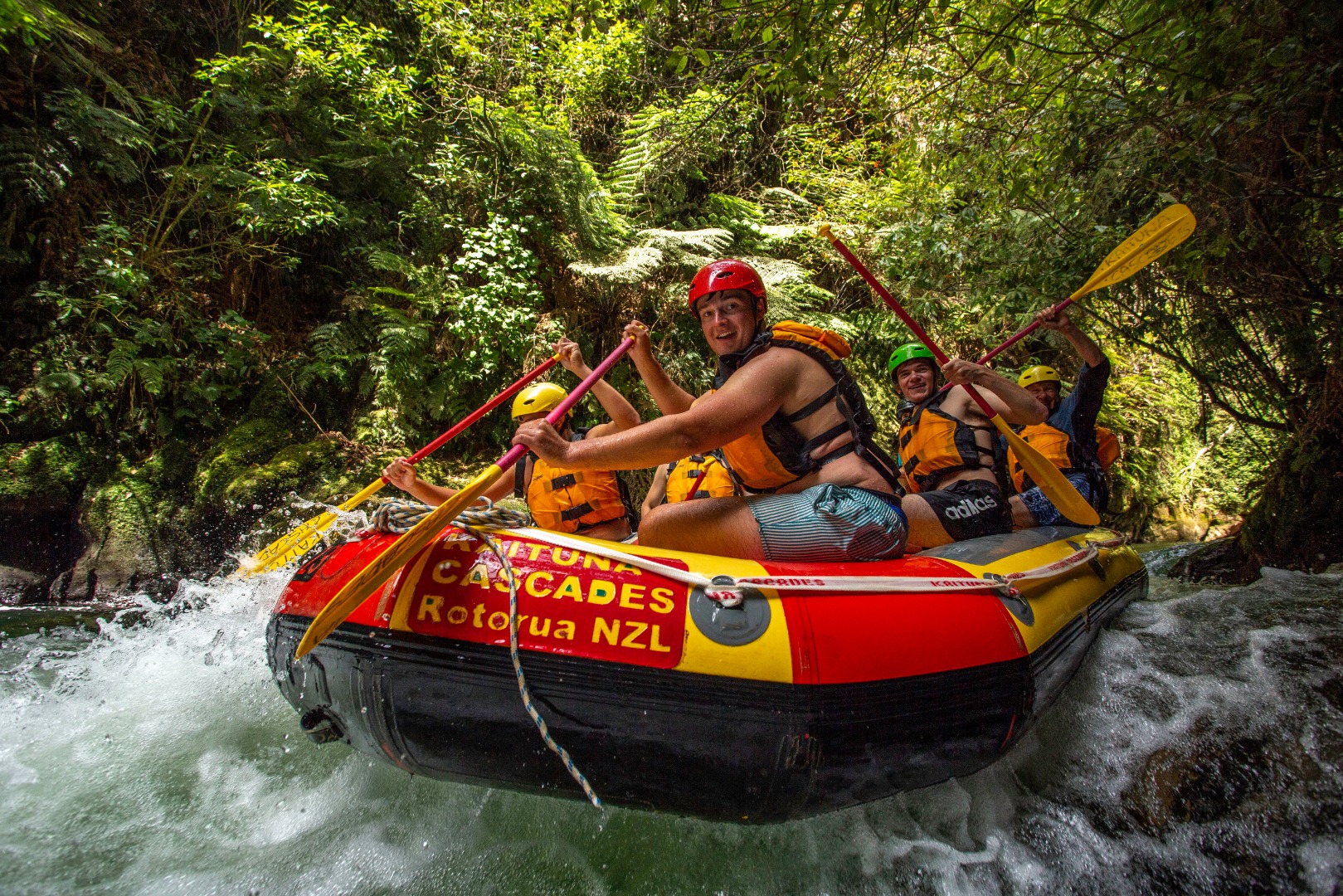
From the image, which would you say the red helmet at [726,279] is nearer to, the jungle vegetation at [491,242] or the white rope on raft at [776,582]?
the white rope on raft at [776,582]

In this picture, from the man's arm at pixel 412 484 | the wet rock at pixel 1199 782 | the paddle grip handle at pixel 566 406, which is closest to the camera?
the wet rock at pixel 1199 782

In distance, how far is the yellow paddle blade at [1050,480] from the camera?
3.07m

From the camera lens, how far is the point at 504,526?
2.02 metres

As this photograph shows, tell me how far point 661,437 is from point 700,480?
2.11 meters

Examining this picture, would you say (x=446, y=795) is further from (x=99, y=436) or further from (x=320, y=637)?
(x=99, y=436)

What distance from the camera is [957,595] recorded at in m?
2.06

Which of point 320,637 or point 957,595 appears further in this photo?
point 957,595

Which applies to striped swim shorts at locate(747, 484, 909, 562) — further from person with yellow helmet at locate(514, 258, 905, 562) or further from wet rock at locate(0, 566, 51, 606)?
wet rock at locate(0, 566, 51, 606)

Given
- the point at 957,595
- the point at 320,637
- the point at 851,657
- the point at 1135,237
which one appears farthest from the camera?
the point at 1135,237

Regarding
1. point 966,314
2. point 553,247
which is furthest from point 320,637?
point 966,314

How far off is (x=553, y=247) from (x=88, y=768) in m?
6.57

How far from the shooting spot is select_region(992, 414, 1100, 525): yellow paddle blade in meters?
3.07

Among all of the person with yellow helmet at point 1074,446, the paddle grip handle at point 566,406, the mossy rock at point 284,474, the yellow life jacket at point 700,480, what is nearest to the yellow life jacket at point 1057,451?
the person with yellow helmet at point 1074,446

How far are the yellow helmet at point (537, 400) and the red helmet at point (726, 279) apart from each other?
1.83m
